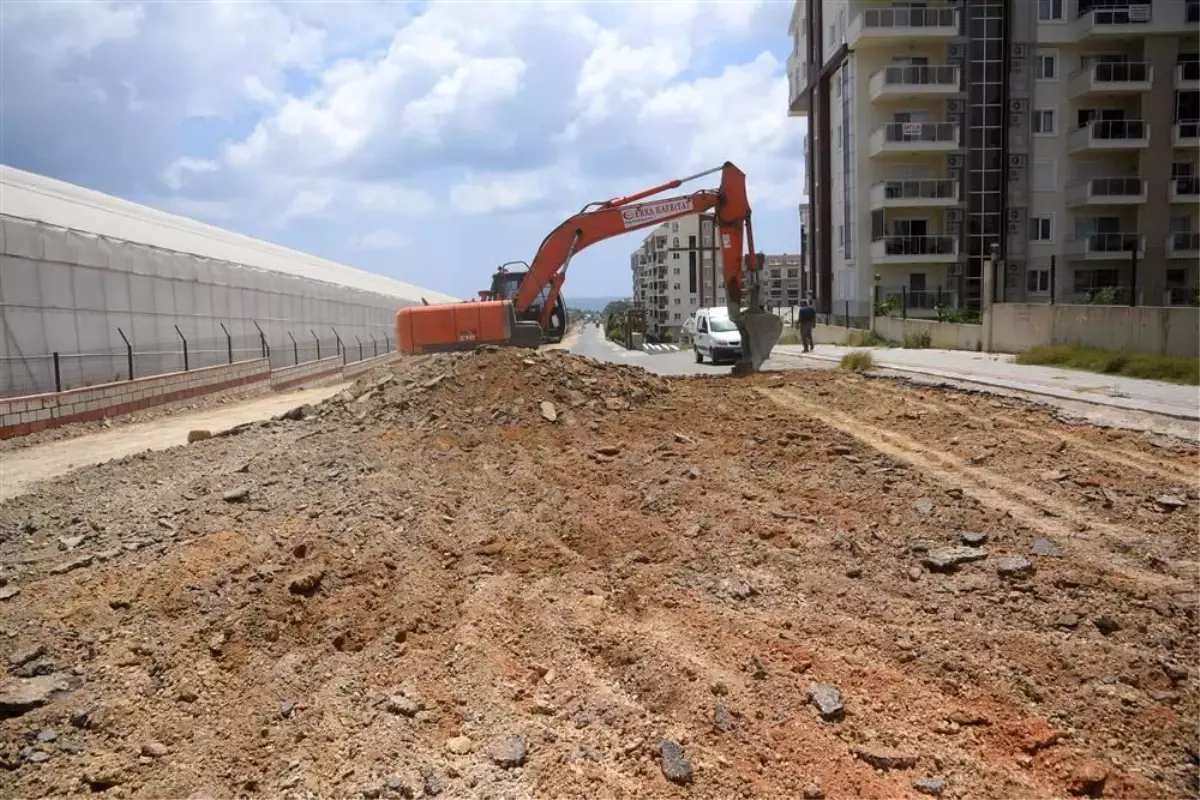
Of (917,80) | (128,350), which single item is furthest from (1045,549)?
(917,80)

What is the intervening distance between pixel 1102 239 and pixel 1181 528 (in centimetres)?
4051

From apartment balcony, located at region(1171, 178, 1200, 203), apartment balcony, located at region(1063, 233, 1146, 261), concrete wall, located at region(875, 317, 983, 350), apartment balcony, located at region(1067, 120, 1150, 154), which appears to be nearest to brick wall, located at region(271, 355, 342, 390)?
concrete wall, located at region(875, 317, 983, 350)

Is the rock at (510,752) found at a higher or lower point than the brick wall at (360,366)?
lower

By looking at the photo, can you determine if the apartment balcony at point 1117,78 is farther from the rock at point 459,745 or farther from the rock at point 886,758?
the rock at point 459,745

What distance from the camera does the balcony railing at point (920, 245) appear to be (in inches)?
1631

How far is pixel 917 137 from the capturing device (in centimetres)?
4122

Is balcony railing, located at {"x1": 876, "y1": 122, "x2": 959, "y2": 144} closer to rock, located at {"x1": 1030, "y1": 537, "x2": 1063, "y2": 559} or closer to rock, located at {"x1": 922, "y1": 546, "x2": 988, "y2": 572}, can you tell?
rock, located at {"x1": 1030, "y1": 537, "x2": 1063, "y2": 559}

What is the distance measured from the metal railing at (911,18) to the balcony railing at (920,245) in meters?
9.78

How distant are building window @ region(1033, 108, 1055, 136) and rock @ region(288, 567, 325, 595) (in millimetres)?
44842

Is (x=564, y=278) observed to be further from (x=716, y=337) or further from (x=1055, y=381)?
(x=1055, y=381)

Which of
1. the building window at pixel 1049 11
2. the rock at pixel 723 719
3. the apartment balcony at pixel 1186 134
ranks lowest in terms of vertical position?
the rock at pixel 723 719

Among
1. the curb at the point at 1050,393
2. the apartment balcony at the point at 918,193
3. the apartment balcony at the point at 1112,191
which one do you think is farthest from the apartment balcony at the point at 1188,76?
the curb at the point at 1050,393

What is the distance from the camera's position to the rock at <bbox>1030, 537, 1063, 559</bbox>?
21.1ft

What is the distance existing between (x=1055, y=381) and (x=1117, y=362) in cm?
206
